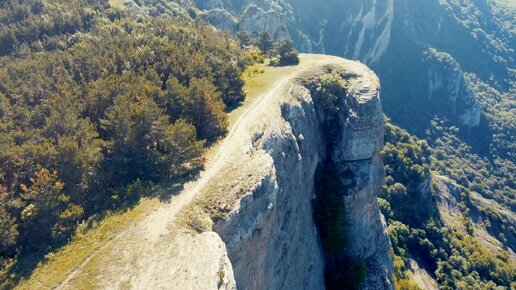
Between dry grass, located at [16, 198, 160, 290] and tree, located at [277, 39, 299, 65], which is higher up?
dry grass, located at [16, 198, 160, 290]

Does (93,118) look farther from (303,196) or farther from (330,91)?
(330,91)

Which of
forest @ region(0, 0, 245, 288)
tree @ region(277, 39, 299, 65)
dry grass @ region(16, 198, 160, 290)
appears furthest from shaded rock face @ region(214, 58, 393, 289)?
tree @ region(277, 39, 299, 65)

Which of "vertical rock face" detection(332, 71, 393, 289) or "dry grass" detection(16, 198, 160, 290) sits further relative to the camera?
"vertical rock face" detection(332, 71, 393, 289)

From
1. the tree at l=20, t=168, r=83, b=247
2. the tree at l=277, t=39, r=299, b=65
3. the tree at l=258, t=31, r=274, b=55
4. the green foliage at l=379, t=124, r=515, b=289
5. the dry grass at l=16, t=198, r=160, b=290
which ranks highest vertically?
the tree at l=20, t=168, r=83, b=247

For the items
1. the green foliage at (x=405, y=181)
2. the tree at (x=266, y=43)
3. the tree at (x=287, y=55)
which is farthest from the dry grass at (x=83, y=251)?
the green foliage at (x=405, y=181)

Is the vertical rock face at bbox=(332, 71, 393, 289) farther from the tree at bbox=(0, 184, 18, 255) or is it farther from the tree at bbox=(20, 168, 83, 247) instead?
the tree at bbox=(0, 184, 18, 255)

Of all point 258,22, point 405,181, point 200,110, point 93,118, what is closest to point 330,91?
point 200,110

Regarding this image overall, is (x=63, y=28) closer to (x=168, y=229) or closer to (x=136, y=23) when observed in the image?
(x=136, y=23)
